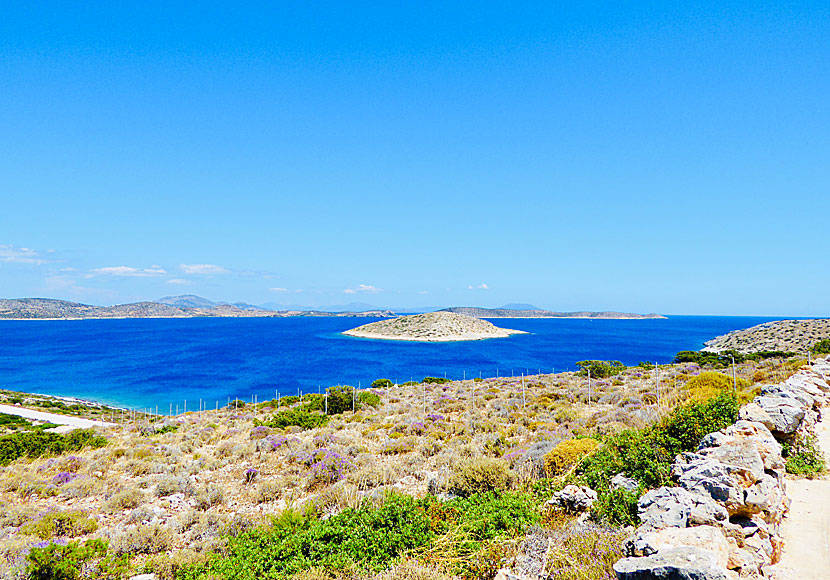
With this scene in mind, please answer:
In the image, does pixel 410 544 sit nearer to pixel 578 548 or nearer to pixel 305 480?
pixel 578 548

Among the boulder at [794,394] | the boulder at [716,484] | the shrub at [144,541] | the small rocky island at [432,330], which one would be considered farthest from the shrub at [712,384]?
the small rocky island at [432,330]

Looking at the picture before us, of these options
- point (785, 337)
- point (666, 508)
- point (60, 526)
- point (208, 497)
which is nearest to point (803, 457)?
point (666, 508)

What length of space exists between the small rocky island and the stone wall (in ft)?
380

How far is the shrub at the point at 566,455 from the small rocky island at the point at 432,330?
112m

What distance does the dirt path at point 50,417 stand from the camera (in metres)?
25.3

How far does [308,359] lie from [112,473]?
65625 millimetres

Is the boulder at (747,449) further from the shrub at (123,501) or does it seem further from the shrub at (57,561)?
the shrub at (123,501)

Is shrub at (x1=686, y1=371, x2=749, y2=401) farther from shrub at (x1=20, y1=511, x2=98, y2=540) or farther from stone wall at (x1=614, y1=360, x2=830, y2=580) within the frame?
shrub at (x1=20, y1=511, x2=98, y2=540)

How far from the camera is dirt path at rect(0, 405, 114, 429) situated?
25320 millimetres

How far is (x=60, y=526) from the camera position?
7418 millimetres

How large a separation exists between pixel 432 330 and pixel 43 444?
118216 millimetres

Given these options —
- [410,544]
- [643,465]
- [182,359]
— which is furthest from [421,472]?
[182,359]

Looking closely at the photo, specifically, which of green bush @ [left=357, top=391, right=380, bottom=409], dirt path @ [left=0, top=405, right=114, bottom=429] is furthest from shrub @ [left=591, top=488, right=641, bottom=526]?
dirt path @ [left=0, top=405, right=114, bottom=429]

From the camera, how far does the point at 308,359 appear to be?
246 ft
